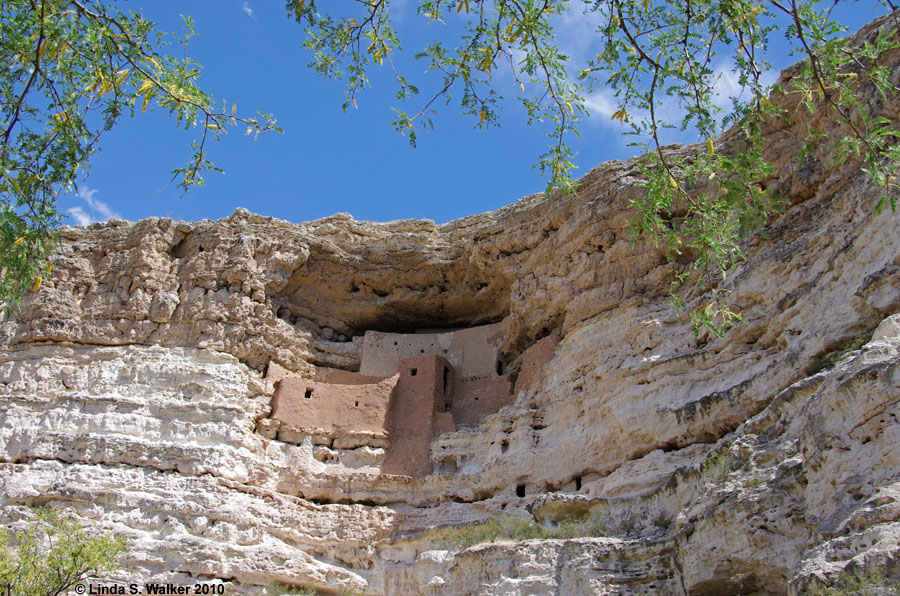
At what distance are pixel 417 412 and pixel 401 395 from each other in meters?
0.55

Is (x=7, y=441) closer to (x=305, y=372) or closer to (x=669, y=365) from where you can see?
(x=305, y=372)

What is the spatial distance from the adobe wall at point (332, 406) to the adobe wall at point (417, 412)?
256mm

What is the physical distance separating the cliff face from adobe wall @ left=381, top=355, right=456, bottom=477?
0.37m

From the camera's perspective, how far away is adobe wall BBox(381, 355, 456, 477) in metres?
18.0

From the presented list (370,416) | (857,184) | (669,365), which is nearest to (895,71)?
(857,184)

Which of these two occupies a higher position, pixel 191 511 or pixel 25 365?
pixel 25 365

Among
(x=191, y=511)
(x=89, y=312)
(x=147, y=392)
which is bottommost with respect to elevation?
(x=191, y=511)

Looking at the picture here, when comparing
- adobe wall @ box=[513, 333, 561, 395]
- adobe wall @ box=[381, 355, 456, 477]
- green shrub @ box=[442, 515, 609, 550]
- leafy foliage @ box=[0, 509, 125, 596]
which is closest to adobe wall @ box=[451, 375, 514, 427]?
adobe wall @ box=[381, 355, 456, 477]

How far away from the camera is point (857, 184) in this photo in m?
13.1

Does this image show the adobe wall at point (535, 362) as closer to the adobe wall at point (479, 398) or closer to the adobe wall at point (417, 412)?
the adobe wall at point (479, 398)

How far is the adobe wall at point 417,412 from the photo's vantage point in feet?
59.1

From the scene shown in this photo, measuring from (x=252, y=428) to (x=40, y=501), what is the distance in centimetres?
388

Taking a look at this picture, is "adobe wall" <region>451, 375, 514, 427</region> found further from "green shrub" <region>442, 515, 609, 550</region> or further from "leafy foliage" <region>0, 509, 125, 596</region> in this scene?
"leafy foliage" <region>0, 509, 125, 596</region>

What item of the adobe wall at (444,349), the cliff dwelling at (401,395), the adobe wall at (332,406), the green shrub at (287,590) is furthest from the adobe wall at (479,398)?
the green shrub at (287,590)
